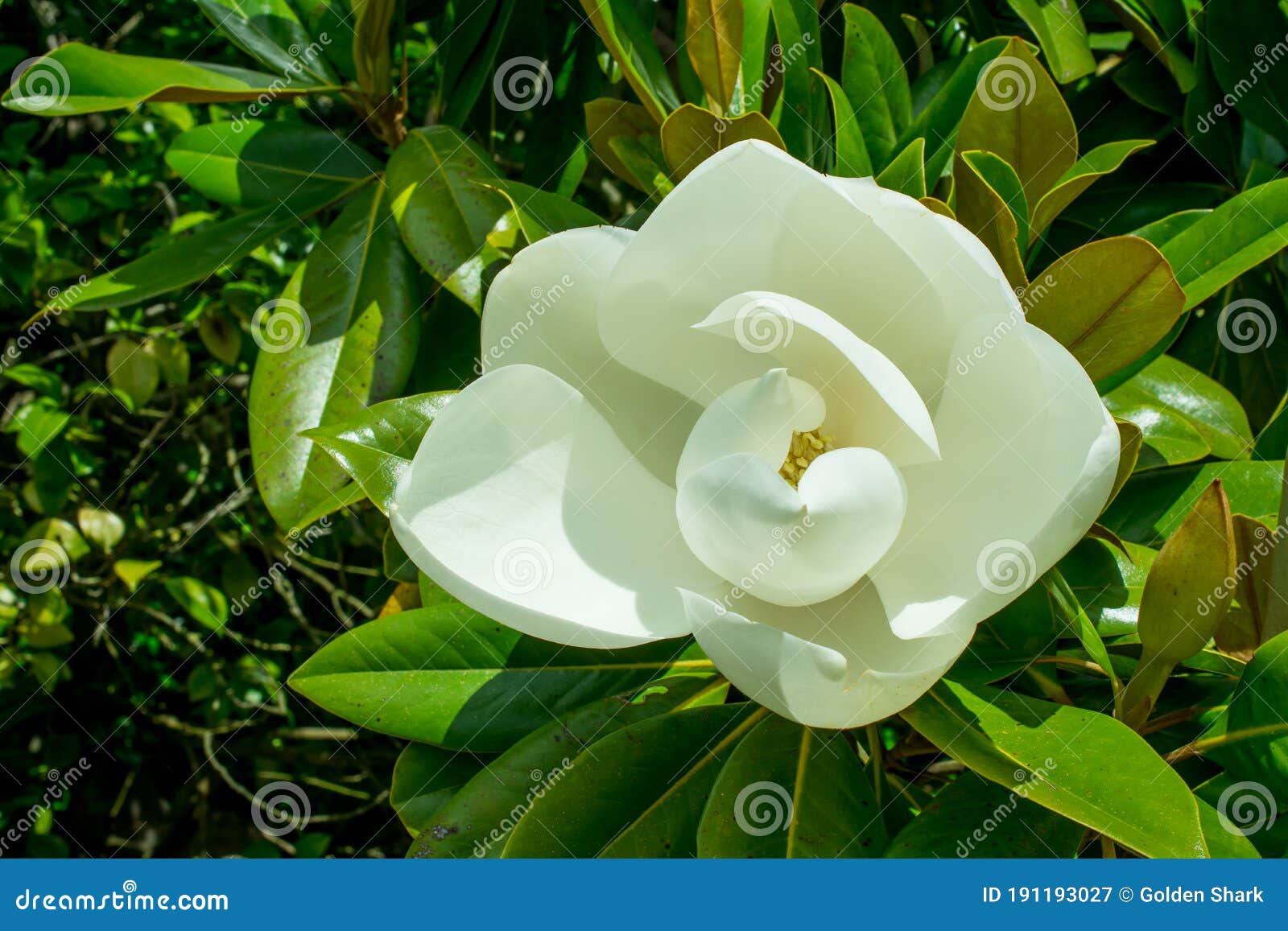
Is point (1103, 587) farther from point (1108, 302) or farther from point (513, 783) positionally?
point (513, 783)

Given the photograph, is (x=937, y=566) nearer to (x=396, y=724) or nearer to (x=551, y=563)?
(x=551, y=563)

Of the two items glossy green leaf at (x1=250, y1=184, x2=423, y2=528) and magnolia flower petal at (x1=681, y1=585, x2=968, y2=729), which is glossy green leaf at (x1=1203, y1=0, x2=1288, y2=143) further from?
glossy green leaf at (x1=250, y1=184, x2=423, y2=528)

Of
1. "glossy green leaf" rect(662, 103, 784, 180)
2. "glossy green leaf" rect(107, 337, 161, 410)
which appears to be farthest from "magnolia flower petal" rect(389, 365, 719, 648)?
"glossy green leaf" rect(107, 337, 161, 410)

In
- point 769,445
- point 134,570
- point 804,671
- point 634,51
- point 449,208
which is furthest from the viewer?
point 134,570

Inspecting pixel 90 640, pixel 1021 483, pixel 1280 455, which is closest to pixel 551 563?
pixel 1021 483

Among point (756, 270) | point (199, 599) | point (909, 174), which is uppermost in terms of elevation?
point (909, 174)

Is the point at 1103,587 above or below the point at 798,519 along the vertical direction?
below

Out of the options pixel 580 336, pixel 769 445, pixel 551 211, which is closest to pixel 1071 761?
pixel 769 445
